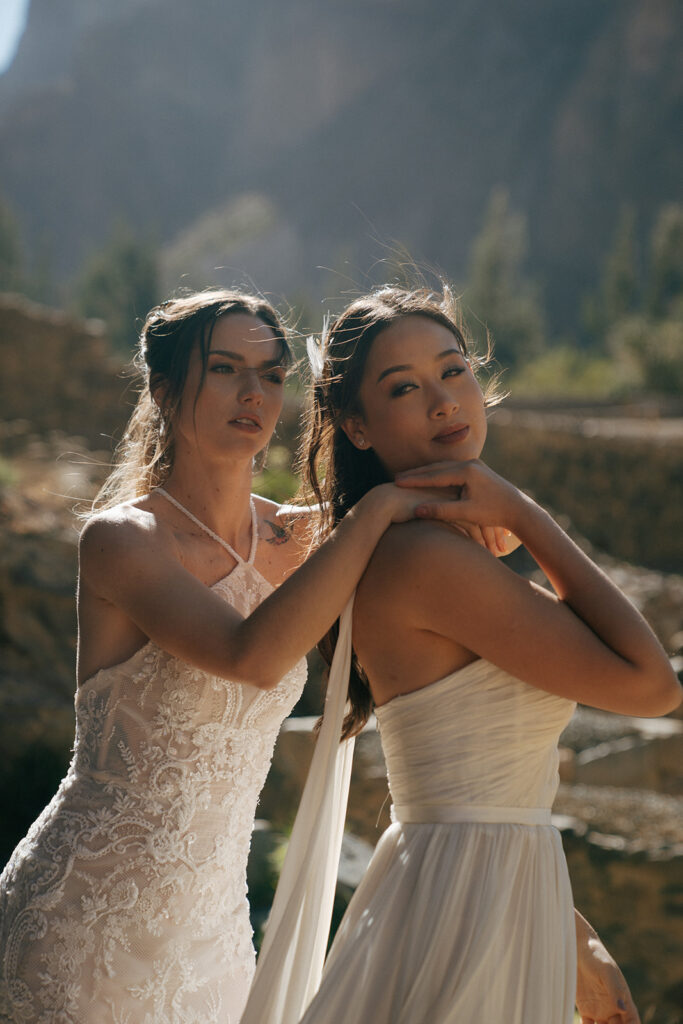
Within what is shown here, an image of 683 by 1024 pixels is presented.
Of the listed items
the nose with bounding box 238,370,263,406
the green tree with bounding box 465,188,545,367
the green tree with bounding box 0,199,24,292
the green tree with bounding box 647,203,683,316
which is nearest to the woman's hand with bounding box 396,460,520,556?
the nose with bounding box 238,370,263,406

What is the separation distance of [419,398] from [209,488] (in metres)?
0.63

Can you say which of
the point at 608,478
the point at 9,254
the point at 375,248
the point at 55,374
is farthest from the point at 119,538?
the point at 375,248

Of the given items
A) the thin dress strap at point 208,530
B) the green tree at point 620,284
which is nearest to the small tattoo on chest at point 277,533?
the thin dress strap at point 208,530

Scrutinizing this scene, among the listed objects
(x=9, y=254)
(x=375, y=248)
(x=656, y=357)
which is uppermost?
(x=375, y=248)

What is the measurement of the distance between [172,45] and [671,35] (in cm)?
4189

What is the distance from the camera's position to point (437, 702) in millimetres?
1620

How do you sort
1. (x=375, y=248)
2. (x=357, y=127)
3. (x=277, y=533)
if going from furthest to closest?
(x=357, y=127), (x=375, y=248), (x=277, y=533)

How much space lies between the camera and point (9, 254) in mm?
39844

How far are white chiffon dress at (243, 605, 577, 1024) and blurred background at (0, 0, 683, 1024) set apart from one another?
767 mm

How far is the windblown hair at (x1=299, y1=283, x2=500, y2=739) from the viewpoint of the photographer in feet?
6.15

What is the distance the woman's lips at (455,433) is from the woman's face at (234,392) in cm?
50

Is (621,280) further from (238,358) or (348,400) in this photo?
(348,400)

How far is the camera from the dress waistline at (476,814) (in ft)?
5.23

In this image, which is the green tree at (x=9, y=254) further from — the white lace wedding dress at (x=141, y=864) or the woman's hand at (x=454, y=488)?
the woman's hand at (x=454, y=488)
